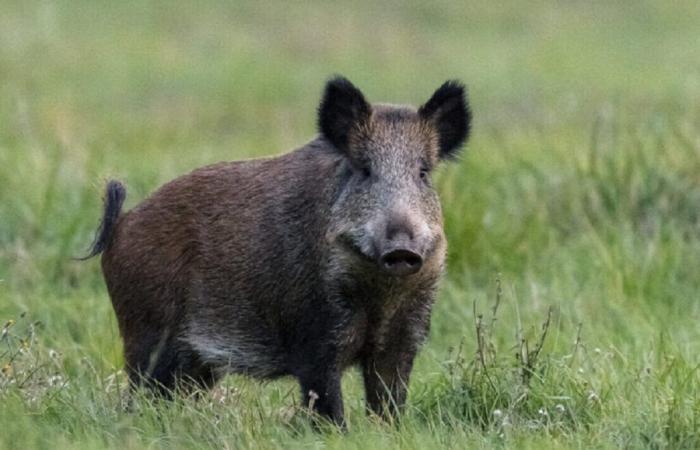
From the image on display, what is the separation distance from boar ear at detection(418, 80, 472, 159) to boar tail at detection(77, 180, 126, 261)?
49.1 inches

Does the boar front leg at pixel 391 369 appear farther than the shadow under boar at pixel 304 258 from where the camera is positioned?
Yes

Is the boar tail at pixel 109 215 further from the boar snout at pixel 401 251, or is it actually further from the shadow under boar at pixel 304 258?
the boar snout at pixel 401 251

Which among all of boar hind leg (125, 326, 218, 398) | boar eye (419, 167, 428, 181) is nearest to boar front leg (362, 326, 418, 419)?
boar eye (419, 167, 428, 181)

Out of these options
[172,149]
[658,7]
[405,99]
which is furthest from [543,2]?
[172,149]

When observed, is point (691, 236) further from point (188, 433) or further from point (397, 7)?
point (397, 7)

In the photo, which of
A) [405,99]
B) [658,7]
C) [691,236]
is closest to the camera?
[691,236]

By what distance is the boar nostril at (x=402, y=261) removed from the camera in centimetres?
484

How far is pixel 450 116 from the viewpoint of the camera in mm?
5605

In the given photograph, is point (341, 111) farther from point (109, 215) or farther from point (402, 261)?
point (109, 215)

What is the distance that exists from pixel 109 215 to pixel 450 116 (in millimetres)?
1330

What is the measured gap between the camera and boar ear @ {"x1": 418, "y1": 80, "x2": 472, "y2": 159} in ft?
18.1

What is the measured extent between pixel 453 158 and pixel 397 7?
55.2 ft

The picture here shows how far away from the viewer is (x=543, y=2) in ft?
74.4

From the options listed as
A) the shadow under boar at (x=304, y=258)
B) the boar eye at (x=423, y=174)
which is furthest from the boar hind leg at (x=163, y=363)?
the boar eye at (x=423, y=174)
